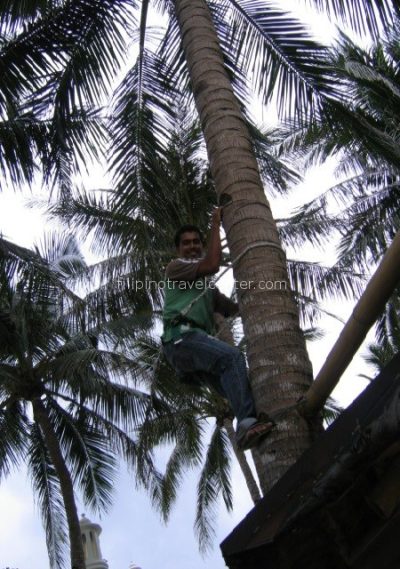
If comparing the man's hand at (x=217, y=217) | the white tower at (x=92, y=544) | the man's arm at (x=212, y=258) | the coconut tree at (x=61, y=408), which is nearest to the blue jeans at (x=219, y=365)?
the man's arm at (x=212, y=258)

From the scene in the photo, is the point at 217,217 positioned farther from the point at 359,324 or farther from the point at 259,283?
the point at 359,324

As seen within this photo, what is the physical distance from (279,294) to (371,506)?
6.02ft

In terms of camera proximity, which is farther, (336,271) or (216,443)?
(216,443)

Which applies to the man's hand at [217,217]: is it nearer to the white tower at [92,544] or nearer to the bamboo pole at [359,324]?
the bamboo pole at [359,324]

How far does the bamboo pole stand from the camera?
2.88m

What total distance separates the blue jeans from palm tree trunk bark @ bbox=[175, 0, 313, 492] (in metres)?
0.07

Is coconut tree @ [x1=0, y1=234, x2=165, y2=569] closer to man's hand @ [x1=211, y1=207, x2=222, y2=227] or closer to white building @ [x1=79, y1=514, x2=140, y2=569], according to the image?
white building @ [x1=79, y1=514, x2=140, y2=569]

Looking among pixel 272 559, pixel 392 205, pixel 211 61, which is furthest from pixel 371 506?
pixel 392 205

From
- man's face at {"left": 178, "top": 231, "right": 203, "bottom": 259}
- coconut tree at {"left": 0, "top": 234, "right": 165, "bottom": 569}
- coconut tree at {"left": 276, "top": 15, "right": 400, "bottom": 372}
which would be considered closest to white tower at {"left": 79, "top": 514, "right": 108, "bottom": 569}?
coconut tree at {"left": 0, "top": 234, "right": 165, "bottom": 569}

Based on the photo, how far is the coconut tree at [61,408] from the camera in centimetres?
1370

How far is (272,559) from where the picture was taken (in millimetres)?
2684

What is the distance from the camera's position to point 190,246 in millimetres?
4801

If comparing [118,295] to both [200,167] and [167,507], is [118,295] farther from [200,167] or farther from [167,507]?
[167,507]

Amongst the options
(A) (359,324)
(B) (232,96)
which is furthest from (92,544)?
(A) (359,324)
